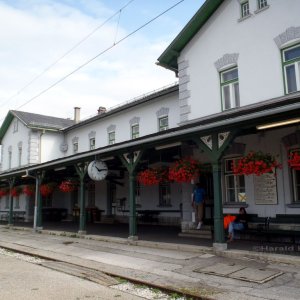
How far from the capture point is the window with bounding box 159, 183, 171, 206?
58.3 feet

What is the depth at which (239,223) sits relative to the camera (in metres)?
10.6

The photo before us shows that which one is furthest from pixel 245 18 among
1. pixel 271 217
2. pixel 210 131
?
pixel 271 217

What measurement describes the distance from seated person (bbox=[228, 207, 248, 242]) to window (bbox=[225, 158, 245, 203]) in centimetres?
69

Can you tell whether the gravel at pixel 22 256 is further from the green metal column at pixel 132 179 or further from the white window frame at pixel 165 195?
the white window frame at pixel 165 195

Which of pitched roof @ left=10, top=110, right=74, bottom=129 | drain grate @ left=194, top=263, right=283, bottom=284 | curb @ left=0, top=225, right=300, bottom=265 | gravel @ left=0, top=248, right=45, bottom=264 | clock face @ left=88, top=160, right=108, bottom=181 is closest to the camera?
drain grate @ left=194, top=263, right=283, bottom=284

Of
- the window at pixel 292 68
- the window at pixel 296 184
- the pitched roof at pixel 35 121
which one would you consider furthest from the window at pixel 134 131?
the window at pixel 296 184

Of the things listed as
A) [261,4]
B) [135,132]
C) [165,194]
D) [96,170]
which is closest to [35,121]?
[135,132]

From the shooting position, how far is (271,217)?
10883 millimetres

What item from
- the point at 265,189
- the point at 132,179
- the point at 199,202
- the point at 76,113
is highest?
the point at 76,113

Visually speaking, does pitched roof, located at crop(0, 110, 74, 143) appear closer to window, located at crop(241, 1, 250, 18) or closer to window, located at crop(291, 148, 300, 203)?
window, located at crop(241, 1, 250, 18)

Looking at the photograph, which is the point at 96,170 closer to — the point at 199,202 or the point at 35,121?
the point at 199,202

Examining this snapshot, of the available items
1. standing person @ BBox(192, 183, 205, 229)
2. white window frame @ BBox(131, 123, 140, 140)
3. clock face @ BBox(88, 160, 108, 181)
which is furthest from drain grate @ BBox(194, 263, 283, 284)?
white window frame @ BBox(131, 123, 140, 140)

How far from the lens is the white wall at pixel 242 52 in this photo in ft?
35.3

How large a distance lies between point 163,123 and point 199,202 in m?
6.26
